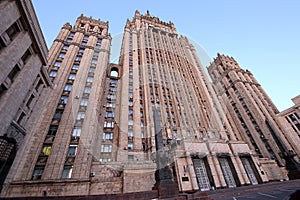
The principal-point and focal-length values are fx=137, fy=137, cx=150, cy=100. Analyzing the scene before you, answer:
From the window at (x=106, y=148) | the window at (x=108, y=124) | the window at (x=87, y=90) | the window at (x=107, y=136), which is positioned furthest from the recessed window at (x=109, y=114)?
the window at (x=106, y=148)

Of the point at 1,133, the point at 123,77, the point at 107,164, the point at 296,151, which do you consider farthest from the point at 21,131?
the point at 296,151

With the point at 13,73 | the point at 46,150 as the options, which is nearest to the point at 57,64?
the point at 13,73

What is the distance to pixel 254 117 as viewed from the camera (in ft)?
136

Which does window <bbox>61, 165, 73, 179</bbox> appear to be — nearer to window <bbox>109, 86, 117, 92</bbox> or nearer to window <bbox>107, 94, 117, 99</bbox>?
window <bbox>107, 94, 117, 99</bbox>

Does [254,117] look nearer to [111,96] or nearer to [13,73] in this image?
[111,96]

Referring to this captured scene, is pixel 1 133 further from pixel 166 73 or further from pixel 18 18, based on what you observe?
pixel 166 73

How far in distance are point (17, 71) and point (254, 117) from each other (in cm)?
5315

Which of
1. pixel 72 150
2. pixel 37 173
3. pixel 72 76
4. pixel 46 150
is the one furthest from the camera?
pixel 72 76

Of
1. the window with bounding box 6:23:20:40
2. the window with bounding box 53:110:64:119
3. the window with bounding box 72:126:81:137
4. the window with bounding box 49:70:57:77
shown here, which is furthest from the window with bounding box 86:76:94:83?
the window with bounding box 6:23:20:40

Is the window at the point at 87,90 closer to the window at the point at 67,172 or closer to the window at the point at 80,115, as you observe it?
the window at the point at 80,115

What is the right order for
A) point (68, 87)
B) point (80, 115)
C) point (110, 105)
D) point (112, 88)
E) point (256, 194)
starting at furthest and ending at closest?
1. point (112, 88)
2. point (110, 105)
3. point (68, 87)
4. point (80, 115)
5. point (256, 194)

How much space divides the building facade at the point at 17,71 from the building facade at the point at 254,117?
111 feet

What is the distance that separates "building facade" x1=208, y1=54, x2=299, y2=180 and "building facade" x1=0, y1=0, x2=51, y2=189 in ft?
111

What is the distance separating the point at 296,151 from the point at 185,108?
89.0 feet
